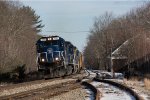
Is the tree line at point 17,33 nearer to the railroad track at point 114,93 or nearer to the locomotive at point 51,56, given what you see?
the locomotive at point 51,56

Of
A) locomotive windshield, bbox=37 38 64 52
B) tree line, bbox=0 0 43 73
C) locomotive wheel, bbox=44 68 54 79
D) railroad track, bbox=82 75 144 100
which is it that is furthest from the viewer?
tree line, bbox=0 0 43 73

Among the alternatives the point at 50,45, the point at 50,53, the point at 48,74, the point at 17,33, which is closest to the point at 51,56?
the point at 50,53

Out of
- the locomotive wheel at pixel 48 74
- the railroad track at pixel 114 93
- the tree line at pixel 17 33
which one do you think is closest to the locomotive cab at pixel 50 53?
the locomotive wheel at pixel 48 74

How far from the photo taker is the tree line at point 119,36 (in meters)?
67.7

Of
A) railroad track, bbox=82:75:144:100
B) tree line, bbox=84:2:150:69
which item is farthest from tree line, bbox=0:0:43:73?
railroad track, bbox=82:75:144:100

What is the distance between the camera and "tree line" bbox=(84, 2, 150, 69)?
222 feet

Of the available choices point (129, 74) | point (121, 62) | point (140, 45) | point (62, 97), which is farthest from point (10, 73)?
point (121, 62)

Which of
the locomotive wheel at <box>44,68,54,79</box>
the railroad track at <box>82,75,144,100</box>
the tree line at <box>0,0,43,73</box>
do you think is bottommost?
the railroad track at <box>82,75,144,100</box>

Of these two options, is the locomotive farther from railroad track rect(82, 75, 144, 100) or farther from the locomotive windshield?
railroad track rect(82, 75, 144, 100)

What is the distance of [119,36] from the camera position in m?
107

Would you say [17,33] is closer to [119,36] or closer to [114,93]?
[119,36]

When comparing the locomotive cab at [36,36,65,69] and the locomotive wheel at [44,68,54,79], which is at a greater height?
the locomotive cab at [36,36,65,69]

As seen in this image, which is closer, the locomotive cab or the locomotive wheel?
the locomotive wheel

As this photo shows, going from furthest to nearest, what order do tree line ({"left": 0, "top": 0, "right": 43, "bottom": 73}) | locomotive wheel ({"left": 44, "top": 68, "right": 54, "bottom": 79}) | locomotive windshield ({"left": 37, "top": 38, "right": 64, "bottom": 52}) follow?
tree line ({"left": 0, "top": 0, "right": 43, "bottom": 73}), locomotive windshield ({"left": 37, "top": 38, "right": 64, "bottom": 52}), locomotive wheel ({"left": 44, "top": 68, "right": 54, "bottom": 79})
